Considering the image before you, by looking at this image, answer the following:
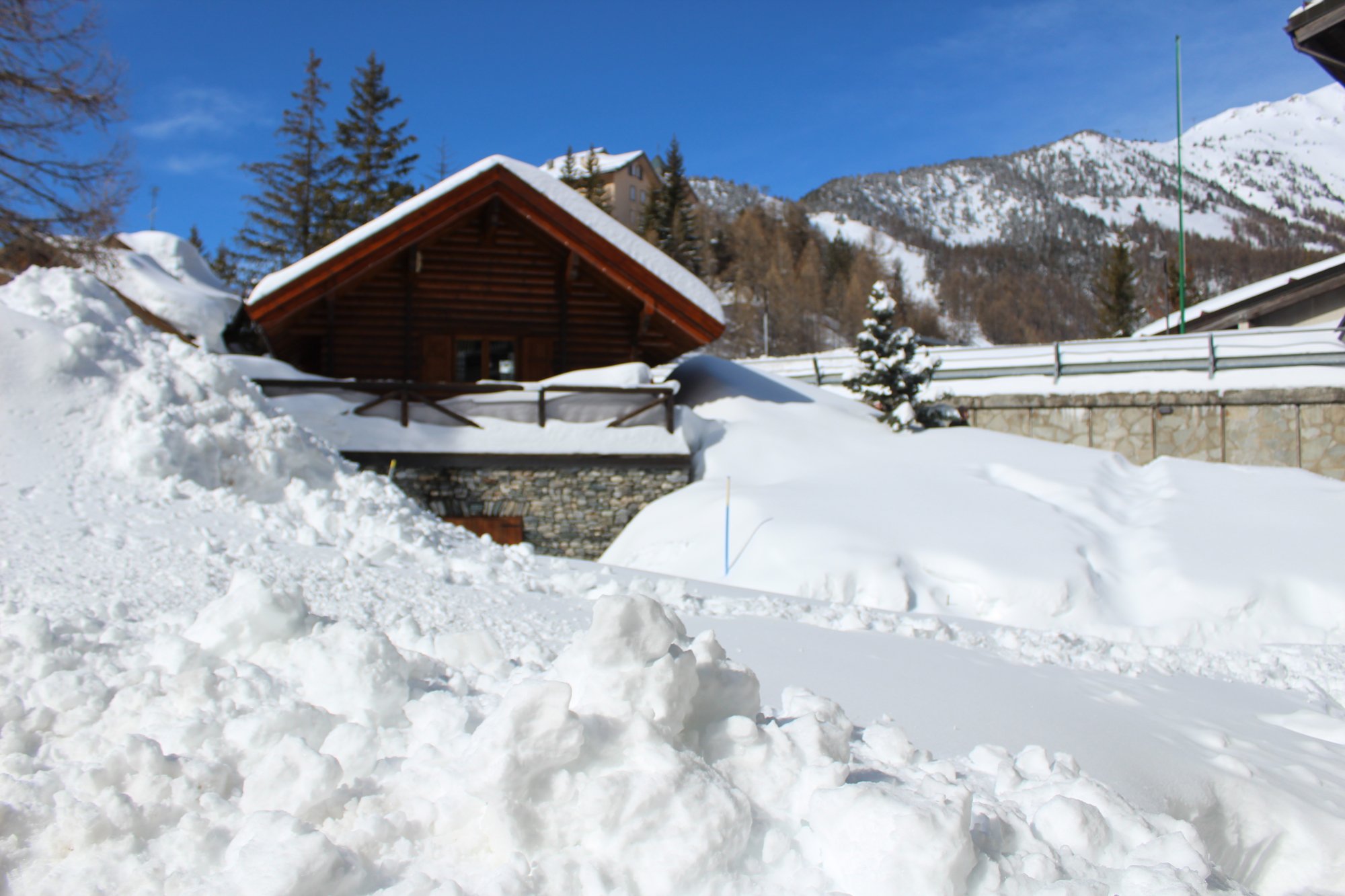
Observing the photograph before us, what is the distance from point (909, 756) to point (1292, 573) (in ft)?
27.6

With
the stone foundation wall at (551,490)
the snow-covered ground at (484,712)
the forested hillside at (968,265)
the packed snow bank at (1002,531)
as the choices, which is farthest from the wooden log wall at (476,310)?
the forested hillside at (968,265)

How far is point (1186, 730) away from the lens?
3844 millimetres

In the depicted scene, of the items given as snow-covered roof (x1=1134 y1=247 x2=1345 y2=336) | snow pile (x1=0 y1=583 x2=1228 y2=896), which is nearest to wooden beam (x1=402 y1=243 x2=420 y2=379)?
snow pile (x1=0 y1=583 x2=1228 y2=896)

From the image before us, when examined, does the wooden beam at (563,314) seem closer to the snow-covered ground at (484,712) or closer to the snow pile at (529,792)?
the snow-covered ground at (484,712)

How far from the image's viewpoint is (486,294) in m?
15.4

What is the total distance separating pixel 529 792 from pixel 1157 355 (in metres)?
19.1

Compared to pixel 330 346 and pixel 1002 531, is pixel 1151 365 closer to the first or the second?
pixel 1002 531

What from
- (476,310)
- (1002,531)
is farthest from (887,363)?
(476,310)

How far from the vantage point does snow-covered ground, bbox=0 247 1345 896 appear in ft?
7.04

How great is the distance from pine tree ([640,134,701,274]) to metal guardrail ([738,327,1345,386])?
116 ft

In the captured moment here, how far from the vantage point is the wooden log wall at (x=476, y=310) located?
14.8 metres

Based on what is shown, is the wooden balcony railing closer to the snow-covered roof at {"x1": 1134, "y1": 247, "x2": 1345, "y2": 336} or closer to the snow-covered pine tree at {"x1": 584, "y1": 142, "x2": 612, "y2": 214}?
the snow-covered roof at {"x1": 1134, "y1": 247, "x2": 1345, "y2": 336}

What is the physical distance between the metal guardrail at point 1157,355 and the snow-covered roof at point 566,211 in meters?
3.87

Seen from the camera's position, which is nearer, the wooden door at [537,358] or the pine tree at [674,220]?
the wooden door at [537,358]
